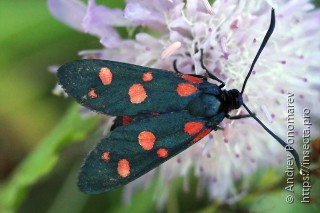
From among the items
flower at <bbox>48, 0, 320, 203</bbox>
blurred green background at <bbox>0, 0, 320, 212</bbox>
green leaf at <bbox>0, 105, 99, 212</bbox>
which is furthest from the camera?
blurred green background at <bbox>0, 0, 320, 212</bbox>

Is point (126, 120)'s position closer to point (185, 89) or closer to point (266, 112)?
point (185, 89)

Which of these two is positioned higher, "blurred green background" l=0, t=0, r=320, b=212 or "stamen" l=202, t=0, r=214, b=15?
"stamen" l=202, t=0, r=214, b=15

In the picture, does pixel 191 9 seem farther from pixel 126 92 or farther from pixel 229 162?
pixel 229 162

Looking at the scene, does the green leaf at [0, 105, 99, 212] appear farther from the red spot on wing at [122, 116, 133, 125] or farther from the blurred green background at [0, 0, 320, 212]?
the red spot on wing at [122, 116, 133, 125]

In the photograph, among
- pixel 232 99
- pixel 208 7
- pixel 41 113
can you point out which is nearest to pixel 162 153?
pixel 232 99

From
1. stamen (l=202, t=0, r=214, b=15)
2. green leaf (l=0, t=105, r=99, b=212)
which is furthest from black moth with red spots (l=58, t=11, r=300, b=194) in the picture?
green leaf (l=0, t=105, r=99, b=212)

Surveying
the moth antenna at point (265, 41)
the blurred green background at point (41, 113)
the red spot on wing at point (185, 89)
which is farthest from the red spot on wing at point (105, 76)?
the blurred green background at point (41, 113)

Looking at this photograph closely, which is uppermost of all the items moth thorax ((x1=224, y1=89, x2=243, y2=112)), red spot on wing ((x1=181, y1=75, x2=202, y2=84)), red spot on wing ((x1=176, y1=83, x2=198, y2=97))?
red spot on wing ((x1=181, y1=75, x2=202, y2=84))

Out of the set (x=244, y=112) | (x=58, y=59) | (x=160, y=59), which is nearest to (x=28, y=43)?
(x=58, y=59)
